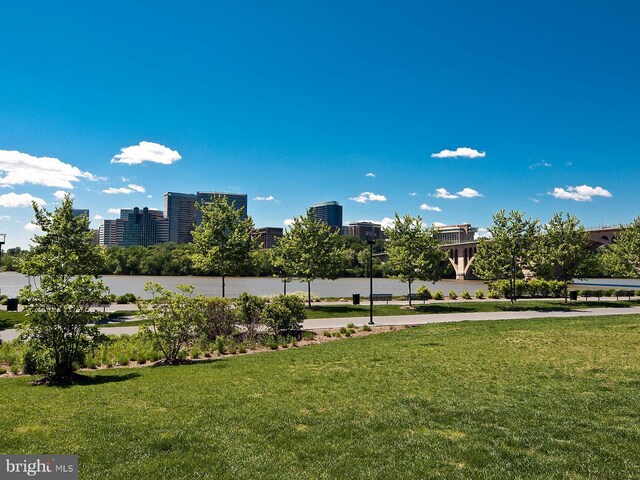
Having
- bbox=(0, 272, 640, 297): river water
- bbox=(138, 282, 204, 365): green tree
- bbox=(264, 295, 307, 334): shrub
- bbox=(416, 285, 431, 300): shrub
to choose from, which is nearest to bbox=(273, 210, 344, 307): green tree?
bbox=(416, 285, 431, 300): shrub

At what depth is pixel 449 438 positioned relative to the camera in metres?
6.85

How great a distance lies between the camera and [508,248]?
34.4 meters

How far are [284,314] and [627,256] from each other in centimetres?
3235

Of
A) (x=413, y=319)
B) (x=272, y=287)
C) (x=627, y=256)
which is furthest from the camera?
(x=272, y=287)

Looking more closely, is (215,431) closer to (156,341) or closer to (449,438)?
(449,438)

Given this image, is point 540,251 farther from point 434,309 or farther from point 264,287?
point 264,287

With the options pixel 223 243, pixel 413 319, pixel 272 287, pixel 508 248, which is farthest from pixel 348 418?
pixel 272 287

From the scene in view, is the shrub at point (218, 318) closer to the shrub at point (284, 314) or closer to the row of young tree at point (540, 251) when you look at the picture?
the shrub at point (284, 314)

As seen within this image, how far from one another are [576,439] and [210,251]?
23541 mm

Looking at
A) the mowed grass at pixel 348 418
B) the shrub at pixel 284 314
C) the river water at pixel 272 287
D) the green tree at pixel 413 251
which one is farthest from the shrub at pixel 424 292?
the mowed grass at pixel 348 418

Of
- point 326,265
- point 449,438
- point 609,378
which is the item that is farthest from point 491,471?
point 326,265

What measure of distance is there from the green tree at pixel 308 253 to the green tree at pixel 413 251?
426 cm

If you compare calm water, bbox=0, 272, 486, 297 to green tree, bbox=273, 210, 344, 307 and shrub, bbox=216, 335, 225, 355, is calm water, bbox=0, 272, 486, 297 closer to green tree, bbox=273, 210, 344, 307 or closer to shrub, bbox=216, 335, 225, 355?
green tree, bbox=273, 210, 344, 307

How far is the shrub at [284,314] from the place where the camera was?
63.1 ft
